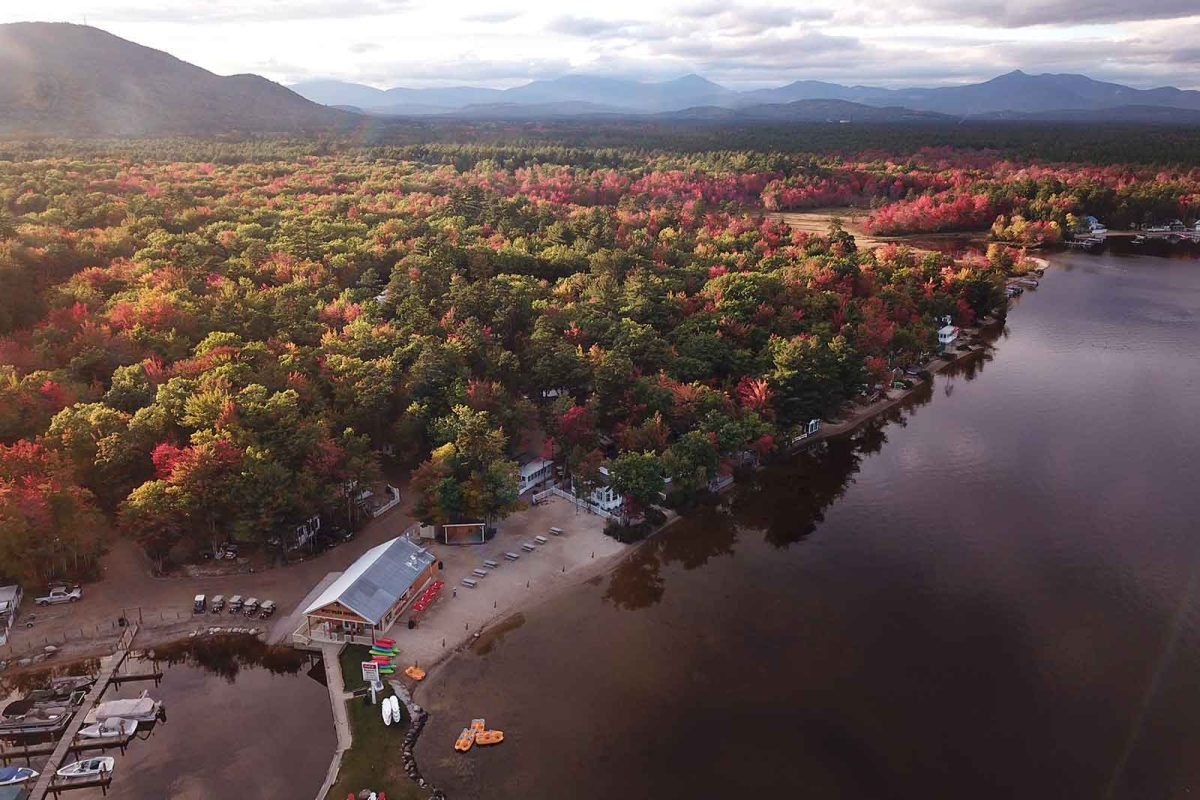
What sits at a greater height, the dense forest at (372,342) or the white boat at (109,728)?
the dense forest at (372,342)

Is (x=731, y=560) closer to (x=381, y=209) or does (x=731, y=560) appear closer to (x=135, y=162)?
(x=381, y=209)

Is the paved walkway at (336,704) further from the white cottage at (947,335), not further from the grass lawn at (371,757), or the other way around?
the white cottage at (947,335)

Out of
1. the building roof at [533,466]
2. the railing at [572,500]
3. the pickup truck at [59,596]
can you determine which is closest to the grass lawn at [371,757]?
the pickup truck at [59,596]

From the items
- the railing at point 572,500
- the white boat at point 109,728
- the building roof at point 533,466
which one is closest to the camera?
the white boat at point 109,728

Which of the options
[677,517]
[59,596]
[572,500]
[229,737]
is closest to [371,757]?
[229,737]

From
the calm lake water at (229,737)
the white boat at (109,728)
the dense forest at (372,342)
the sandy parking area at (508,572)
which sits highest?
the dense forest at (372,342)

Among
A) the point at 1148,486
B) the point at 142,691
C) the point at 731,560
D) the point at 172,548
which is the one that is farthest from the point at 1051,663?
the point at 172,548

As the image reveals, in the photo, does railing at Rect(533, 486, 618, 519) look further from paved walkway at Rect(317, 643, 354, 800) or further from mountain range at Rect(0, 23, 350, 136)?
mountain range at Rect(0, 23, 350, 136)
